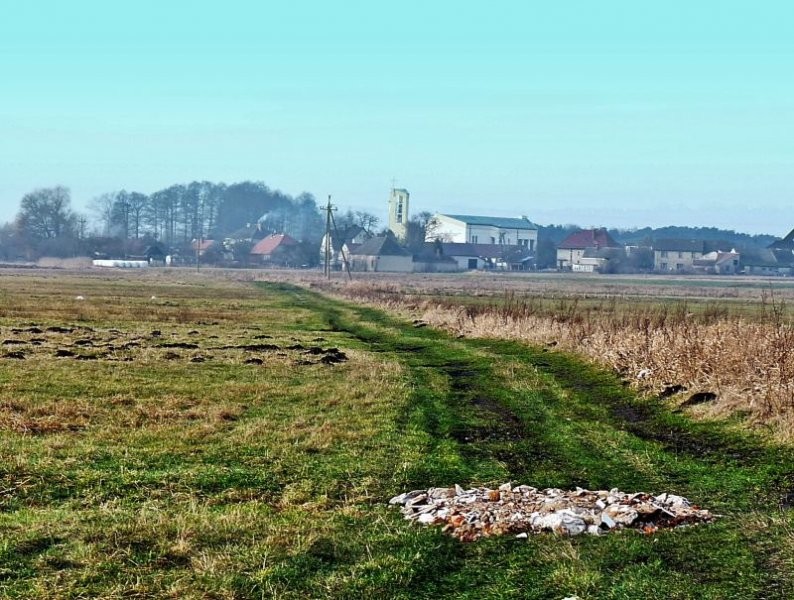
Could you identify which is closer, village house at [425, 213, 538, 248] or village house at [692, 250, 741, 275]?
village house at [692, 250, 741, 275]

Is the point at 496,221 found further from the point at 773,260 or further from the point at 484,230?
the point at 773,260

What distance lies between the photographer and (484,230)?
619ft

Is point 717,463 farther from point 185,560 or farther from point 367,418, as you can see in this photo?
point 185,560

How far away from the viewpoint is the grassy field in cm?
755

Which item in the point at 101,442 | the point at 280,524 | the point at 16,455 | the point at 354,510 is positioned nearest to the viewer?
the point at 280,524

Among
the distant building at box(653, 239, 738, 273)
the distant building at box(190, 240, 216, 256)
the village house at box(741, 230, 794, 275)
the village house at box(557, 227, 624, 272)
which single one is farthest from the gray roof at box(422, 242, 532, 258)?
the distant building at box(190, 240, 216, 256)

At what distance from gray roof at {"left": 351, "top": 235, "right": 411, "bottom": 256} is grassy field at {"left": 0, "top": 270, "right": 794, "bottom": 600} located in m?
115

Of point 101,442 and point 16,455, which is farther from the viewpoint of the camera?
point 101,442

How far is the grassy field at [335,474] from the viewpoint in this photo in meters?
7.55

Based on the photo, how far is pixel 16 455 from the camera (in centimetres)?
1163

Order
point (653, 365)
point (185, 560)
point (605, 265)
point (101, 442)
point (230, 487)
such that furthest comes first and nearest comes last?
1. point (605, 265)
2. point (653, 365)
3. point (101, 442)
4. point (230, 487)
5. point (185, 560)

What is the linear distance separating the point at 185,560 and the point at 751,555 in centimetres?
500

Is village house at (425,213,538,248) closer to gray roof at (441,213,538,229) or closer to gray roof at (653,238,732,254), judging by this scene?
gray roof at (441,213,538,229)

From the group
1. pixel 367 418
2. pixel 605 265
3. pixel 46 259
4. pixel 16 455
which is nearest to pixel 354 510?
pixel 16 455
